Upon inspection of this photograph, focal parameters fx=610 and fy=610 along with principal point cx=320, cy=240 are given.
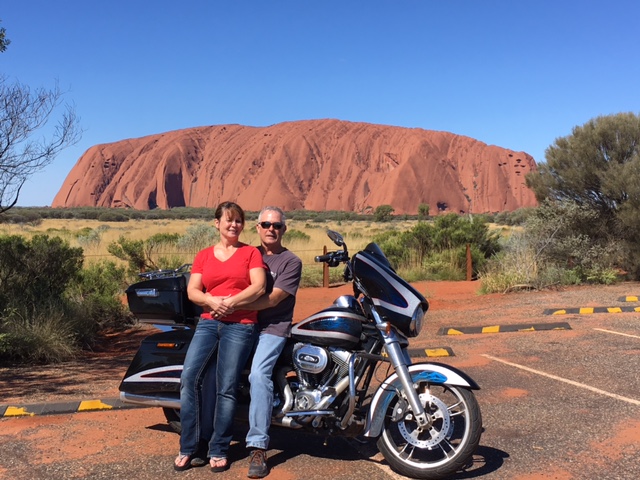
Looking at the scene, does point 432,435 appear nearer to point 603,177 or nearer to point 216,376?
point 216,376

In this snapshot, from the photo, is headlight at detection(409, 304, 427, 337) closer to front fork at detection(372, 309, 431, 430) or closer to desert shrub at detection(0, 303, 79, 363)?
front fork at detection(372, 309, 431, 430)

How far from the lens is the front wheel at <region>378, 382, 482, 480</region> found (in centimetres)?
368

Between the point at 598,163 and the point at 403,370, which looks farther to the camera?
the point at 598,163

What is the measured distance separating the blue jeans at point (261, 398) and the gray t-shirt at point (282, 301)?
0.56 feet

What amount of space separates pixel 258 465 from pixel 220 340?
84cm

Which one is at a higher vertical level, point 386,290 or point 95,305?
point 386,290

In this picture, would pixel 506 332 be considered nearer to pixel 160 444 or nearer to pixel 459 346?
pixel 459 346

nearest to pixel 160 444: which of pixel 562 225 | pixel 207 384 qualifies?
pixel 207 384

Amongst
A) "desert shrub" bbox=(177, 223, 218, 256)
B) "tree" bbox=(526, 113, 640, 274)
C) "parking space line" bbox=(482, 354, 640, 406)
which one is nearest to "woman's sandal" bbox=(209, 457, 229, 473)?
"parking space line" bbox=(482, 354, 640, 406)

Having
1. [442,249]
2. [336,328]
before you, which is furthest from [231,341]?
[442,249]

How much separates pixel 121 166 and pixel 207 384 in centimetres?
14373

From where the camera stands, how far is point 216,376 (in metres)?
4.12

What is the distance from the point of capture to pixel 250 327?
13.4 feet

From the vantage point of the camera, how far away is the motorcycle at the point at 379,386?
374 cm
